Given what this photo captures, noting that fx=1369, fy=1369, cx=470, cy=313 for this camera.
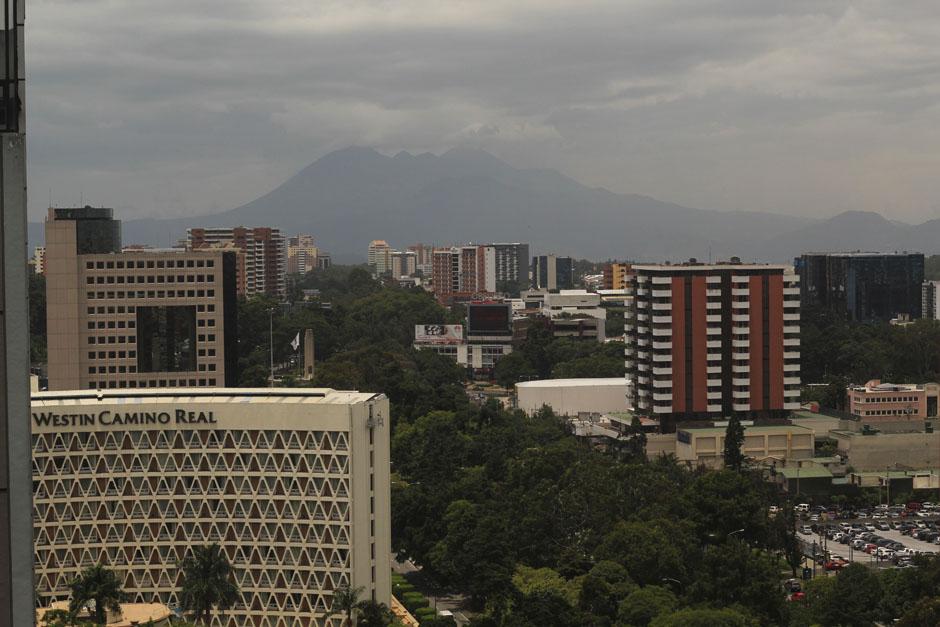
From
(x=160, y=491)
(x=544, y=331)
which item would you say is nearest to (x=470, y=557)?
(x=160, y=491)

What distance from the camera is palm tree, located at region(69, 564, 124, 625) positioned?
1730 inches

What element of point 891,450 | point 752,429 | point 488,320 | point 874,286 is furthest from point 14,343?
point 874,286

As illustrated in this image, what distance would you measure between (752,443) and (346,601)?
48.9 meters

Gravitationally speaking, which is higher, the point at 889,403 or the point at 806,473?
the point at 889,403

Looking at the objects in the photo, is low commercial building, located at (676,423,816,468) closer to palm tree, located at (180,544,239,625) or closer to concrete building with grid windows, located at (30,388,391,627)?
concrete building with grid windows, located at (30,388,391,627)

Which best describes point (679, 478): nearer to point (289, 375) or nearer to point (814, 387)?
point (814, 387)

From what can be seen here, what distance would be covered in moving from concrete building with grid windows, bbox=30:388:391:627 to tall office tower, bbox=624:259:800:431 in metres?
43.8

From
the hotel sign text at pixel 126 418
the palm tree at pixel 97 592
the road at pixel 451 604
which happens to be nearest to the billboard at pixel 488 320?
the road at pixel 451 604

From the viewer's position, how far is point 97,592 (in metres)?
44.0

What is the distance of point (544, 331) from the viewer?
151m

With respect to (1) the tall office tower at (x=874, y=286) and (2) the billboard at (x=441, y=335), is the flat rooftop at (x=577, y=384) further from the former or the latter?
(1) the tall office tower at (x=874, y=286)

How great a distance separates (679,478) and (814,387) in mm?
44090

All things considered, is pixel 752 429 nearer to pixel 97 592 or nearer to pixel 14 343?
pixel 97 592

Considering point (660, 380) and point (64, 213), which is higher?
point (64, 213)
